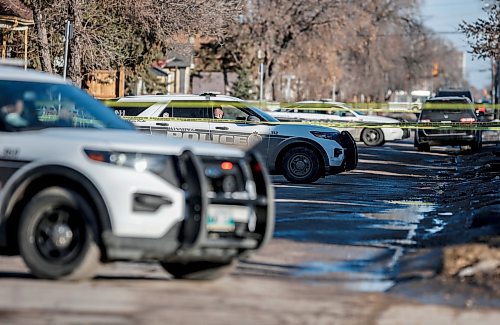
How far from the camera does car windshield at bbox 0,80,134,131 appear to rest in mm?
9414

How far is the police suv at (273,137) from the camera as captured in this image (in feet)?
66.1

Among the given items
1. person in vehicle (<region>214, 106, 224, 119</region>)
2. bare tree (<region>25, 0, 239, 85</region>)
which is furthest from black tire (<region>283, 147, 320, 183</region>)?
bare tree (<region>25, 0, 239, 85</region>)

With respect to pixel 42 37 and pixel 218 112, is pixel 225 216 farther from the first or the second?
pixel 42 37

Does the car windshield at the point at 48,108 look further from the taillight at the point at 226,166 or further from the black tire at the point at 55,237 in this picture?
the taillight at the point at 226,166

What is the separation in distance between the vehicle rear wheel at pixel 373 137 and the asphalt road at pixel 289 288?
24.3 m

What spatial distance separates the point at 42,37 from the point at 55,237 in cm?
2166

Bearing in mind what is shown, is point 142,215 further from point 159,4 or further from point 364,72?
point 364,72

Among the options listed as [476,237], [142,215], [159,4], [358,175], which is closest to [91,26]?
[159,4]

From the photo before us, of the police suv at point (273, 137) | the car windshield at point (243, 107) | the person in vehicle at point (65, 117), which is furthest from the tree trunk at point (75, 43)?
the person in vehicle at point (65, 117)

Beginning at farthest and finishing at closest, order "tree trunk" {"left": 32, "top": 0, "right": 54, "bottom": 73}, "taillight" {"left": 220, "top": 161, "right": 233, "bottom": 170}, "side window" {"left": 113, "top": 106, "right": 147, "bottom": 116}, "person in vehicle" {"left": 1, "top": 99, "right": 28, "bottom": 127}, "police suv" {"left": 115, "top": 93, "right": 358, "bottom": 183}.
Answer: "tree trunk" {"left": 32, "top": 0, "right": 54, "bottom": 73}, "side window" {"left": 113, "top": 106, "right": 147, "bottom": 116}, "police suv" {"left": 115, "top": 93, "right": 358, "bottom": 183}, "person in vehicle" {"left": 1, "top": 99, "right": 28, "bottom": 127}, "taillight" {"left": 220, "top": 161, "right": 233, "bottom": 170}

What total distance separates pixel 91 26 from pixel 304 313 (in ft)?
77.6

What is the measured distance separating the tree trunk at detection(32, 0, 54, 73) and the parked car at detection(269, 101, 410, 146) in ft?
26.4

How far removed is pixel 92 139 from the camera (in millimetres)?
8719

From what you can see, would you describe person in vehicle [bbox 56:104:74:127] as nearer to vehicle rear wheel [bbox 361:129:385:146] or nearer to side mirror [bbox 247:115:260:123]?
side mirror [bbox 247:115:260:123]
